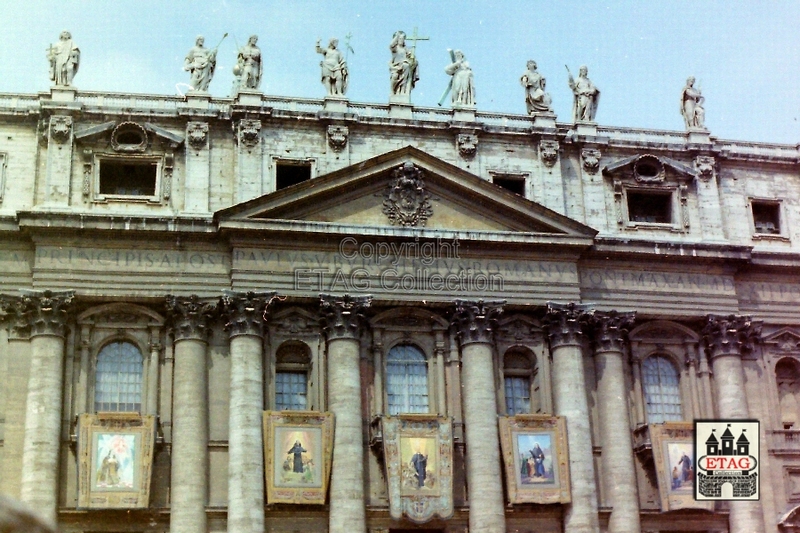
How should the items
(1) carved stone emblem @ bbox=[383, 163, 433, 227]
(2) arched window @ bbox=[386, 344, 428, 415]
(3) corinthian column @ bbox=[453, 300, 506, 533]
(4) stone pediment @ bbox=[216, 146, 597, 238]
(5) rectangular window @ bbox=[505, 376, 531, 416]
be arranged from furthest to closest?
1. (5) rectangular window @ bbox=[505, 376, 531, 416]
2. (1) carved stone emblem @ bbox=[383, 163, 433, 227]
3. (4) stone pediment @ bbox=[216, 146, 597, 238]
4. (2) arched window @ bbox=[386, 344, 428, 415]
5. (3) corinthian column @ bbox=[453, 300, 506, 533]

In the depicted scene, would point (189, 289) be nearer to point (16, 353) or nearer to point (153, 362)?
point (153, 362)

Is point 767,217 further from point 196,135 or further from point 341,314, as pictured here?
point 196,135

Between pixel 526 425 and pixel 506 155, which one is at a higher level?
pixel 506 155

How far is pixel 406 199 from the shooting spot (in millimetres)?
Answer: 36938

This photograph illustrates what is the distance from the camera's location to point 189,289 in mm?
34969

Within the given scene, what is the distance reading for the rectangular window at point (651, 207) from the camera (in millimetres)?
40312

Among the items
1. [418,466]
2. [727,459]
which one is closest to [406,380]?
[418,466]

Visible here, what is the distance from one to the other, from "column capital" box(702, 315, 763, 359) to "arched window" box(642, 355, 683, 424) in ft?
4.95

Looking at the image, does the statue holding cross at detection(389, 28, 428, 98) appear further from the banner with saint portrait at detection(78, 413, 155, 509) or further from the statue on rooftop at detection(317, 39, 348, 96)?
the banner with saint portrait at detection(78, 413, 155, 509)

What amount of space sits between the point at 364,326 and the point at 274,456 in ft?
16.8

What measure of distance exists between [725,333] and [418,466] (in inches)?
468

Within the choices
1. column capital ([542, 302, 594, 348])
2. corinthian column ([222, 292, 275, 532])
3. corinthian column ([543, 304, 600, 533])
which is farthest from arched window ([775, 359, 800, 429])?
corinthian column ([222, 292, 275, 532])

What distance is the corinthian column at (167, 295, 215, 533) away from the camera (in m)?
32.9

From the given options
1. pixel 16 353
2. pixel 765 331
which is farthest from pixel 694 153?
pixel 16 353
